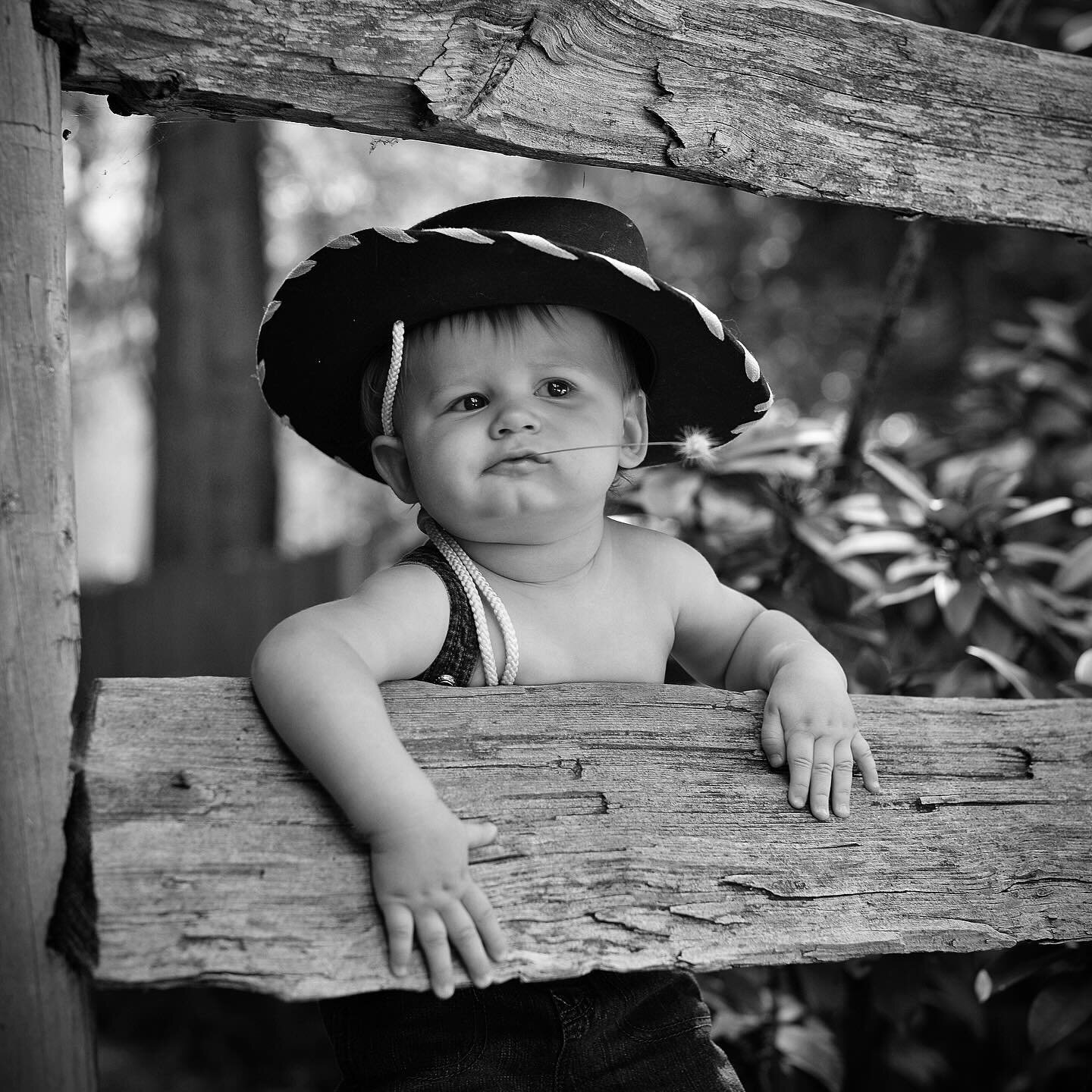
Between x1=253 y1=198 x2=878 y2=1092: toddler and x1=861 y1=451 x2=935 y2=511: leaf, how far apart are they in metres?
0.93

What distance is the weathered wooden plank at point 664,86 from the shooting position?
1.26 m

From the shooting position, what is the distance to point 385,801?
4.05ft

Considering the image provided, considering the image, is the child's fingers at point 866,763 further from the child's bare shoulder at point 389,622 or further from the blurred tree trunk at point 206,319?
the blurred tree trunk at point 206,319

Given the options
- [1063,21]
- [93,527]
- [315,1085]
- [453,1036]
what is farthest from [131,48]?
[93,527]

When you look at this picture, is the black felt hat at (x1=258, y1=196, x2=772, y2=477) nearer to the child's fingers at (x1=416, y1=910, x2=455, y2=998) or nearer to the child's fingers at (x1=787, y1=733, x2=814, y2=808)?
the child's fingers at (x1=787, y1=733, x2=814, y2=808)

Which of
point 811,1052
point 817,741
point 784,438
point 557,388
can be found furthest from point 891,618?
point 557,388

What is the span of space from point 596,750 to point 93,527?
1470cm

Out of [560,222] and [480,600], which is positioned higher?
[560,222]

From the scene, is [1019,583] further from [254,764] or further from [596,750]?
[254,764]

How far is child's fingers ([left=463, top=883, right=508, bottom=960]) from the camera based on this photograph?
124cm

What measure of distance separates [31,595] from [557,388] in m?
0.74

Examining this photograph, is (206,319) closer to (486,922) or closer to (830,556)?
(830,556)

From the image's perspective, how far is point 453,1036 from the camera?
1.47 meters

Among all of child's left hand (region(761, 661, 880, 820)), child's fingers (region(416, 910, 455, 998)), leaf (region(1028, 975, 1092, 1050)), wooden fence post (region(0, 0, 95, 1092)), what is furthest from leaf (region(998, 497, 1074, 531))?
wooden fence post (region(0, 0, 95, 1092))
